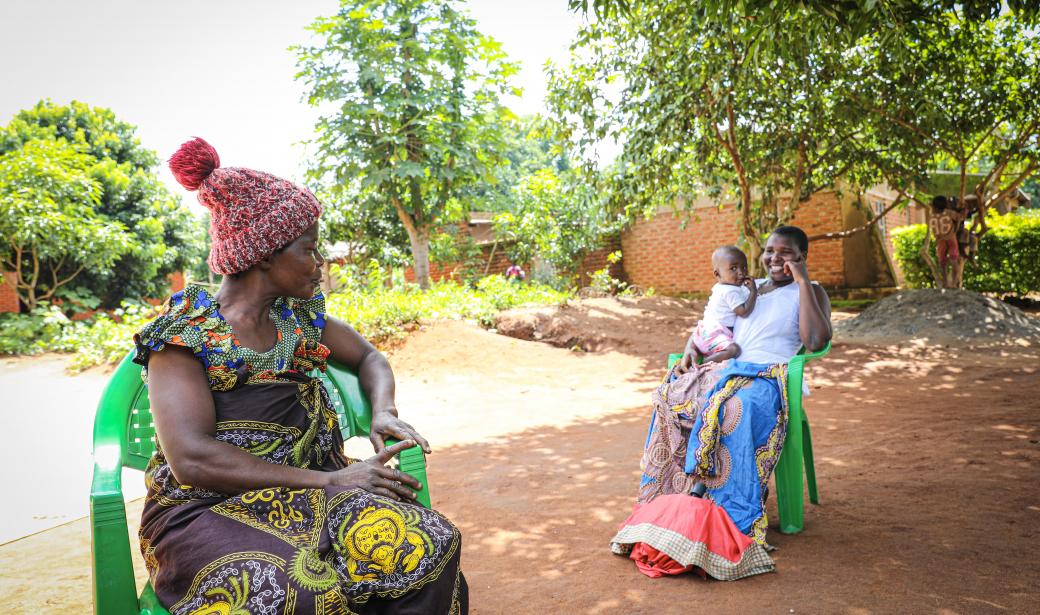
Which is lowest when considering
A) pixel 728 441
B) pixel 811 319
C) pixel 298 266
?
pixel 728 441

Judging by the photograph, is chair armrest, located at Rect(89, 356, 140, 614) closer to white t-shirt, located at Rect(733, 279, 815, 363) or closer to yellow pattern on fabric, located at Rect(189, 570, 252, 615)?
yellow pattern on fabric, located at Rect(189, 570, 252, 615)

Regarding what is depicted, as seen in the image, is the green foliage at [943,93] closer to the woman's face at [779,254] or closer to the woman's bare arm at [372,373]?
the woman's face at [779,254]

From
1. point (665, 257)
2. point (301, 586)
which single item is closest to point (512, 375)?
point (301, 586)

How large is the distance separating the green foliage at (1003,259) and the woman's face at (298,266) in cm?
1540

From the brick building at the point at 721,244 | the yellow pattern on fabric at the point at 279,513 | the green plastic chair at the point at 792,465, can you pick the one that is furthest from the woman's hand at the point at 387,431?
the brick building at the point at 721,244

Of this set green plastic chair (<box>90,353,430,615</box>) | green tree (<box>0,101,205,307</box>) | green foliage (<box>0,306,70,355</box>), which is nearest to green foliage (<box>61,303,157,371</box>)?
green foliage (<box>0,306,70,355</box>)

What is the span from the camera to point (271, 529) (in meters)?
1.60

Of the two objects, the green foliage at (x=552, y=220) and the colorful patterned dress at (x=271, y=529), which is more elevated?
the green foliage at (x=552, y=220)

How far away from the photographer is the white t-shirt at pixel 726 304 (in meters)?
3.68

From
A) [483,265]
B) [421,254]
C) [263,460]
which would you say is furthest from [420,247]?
[263,460]

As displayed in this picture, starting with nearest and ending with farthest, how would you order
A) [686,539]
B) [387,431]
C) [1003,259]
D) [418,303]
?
[387,431]
[686,539]
[418,303]
[1003,259]

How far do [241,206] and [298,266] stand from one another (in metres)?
0.22

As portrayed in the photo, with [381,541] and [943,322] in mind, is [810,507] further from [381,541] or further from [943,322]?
[943,322]

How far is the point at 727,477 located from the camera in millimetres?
3006
